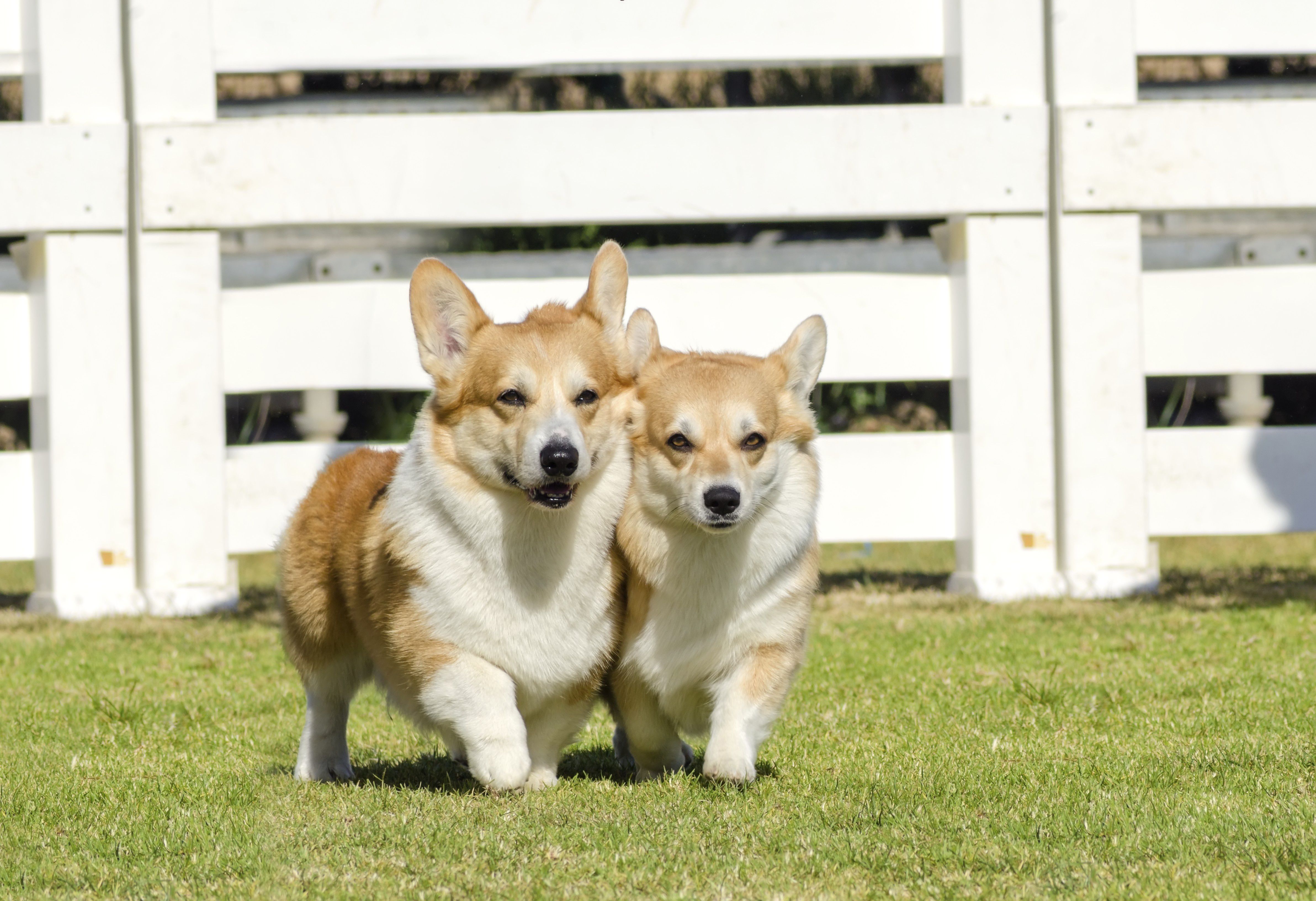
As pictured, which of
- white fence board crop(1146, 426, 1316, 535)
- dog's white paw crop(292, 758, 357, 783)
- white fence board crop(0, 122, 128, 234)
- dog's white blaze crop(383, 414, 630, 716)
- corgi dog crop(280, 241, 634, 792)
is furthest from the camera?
white fence board crop(1146, 426, 1316, 535)

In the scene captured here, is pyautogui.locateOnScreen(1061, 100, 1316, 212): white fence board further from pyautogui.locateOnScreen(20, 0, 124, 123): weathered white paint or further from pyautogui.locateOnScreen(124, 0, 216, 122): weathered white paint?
pyautogui.locateOnScreen(20, 0, 124, 123): weathered white paint

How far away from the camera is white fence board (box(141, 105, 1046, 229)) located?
27.6 ft

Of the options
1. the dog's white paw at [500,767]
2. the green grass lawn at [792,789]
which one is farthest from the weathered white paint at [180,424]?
the dog's white paw at [500,767]

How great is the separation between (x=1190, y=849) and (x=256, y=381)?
21.4 feet

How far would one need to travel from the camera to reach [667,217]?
8484mm

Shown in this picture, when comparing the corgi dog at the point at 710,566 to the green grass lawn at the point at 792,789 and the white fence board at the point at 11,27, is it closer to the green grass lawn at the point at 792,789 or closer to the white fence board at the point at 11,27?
the green grass lawn at the point at 792,789

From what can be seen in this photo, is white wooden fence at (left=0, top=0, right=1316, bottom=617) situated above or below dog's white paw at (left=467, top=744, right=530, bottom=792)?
above

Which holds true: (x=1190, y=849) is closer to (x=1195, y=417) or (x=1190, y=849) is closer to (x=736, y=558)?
(x=736, y=558)

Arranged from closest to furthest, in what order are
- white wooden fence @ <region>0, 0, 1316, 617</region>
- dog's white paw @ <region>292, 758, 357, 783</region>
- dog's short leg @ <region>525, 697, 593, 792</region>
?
dog's short leg @ <region>525, 697, 593, 792</region> → dog's white paw @ <region>292, 758, 357, 783</region> → white wooden fence @ <region>0, 0, 1316, 617</region>

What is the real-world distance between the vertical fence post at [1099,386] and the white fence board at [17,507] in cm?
562

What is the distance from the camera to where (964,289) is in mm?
8570

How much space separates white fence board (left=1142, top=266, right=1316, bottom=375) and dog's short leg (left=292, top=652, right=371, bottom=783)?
588cm

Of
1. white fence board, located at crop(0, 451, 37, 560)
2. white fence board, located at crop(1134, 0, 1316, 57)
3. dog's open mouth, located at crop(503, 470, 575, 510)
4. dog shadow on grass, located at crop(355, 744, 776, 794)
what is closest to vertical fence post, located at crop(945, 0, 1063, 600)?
white fence board, located at crop(1134, 0, 1316, 57)

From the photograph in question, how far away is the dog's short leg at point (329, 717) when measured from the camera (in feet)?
14.7
